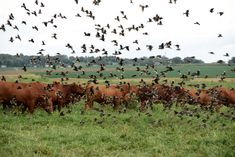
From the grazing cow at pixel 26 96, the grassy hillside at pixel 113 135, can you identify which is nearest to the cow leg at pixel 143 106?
the grassy hillside at pixel 113 135

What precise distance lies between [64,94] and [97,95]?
6.05 feet

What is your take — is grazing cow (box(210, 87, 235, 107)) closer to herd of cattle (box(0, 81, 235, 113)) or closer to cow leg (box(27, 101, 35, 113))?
herd of cattle (box(0, 81, 235, 113))

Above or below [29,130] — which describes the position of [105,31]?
above

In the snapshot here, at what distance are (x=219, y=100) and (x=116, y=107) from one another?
6170 millimetres

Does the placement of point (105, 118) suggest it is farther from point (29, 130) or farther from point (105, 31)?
point (105, 31)

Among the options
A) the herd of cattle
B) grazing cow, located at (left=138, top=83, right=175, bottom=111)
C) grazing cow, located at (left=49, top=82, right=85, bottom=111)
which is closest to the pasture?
the herd of cattle

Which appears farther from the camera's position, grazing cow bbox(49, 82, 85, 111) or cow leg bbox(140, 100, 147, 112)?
cow leg bbox(140, 100, 147, 112)

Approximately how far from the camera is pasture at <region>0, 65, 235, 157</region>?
39.4 ft

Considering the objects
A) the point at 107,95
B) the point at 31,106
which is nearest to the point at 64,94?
the point at 107,95

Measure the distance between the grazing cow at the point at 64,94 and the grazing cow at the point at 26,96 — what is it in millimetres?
671

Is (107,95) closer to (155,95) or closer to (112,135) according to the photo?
(155,95)

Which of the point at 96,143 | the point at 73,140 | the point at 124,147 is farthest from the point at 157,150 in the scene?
the point at 73,140

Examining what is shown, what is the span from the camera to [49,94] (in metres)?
20.3

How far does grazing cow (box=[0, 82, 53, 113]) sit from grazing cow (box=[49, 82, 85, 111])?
671 millimetres
